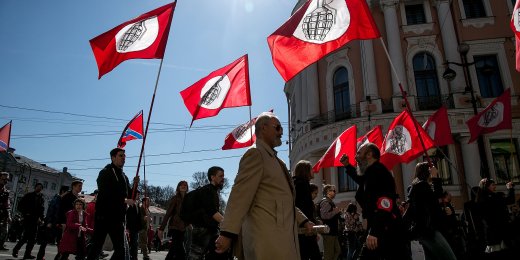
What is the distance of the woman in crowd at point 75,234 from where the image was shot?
261 inches

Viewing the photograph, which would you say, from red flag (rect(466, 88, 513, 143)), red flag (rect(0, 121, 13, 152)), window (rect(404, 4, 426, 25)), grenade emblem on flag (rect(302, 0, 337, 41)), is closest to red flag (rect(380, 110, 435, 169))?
red flag (rect(466, 88, 513, 143))

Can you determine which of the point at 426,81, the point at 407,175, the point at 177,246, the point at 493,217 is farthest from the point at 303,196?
the point at 426,81

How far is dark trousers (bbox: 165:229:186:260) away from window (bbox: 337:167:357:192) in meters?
12.5

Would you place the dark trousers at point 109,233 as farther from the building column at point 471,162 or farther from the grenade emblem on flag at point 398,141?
the building column at point 471,162

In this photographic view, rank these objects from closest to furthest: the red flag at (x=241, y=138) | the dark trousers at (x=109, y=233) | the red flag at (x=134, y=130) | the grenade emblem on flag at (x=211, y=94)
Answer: the dark trousers at (x=109, y=233) < the grenade emblem on flag at (x=211, y=94) < the red flag at (x=241, y=138) < the red flag at (x=134, y=130)

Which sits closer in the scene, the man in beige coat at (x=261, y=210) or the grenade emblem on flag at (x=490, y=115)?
the man in beige coat at (x=261, y=210)

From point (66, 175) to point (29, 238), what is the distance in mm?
69691

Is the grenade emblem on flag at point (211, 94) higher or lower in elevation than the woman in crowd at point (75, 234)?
higher

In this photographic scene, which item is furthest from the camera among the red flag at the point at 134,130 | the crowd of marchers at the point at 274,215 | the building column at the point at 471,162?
the building column at the point at 471,162

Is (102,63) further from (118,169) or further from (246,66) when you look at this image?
(246,66)

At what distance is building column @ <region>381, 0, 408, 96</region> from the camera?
18578mm

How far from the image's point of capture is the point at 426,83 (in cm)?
1888

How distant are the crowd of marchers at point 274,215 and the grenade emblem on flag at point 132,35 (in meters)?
2.23

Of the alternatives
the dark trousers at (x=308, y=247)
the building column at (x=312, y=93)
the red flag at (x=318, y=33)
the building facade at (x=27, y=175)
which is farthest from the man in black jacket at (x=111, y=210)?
the building facade at (x=27, y=175)
